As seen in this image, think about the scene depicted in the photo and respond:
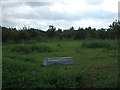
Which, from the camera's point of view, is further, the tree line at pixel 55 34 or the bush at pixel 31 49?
the tree line at pixel 55 34

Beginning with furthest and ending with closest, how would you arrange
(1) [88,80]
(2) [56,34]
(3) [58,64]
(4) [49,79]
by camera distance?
1. (2) [56,34]
2. (3) [58,64]
3. (1) [88,80]
4. (4) [49,79]

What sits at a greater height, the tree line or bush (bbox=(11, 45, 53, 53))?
the tree line

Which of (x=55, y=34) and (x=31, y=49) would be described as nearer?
(x=31, y=49)

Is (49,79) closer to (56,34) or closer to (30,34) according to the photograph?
(30,34)

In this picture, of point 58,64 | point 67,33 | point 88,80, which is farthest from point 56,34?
point 88,80

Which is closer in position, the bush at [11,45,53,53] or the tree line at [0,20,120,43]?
the bush at [11,45,53,53]

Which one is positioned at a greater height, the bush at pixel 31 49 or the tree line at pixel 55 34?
the tree line at pixel 55 34

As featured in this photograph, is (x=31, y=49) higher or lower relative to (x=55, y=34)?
lower

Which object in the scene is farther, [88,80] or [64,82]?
[88,80]

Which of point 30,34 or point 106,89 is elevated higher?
point 30,34

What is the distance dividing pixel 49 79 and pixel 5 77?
97cm

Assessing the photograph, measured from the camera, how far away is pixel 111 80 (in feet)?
17.6

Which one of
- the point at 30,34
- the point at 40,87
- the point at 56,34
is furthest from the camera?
the point at 56,34

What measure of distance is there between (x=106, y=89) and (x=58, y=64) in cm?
321
